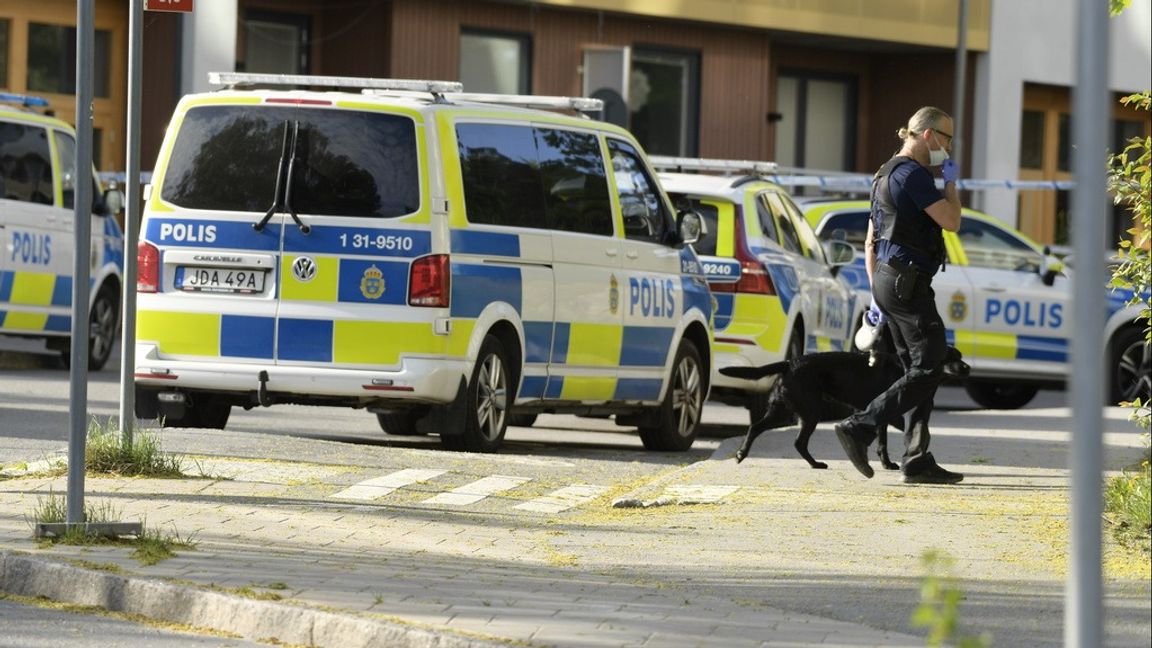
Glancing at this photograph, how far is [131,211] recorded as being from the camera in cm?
1047

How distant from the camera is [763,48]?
3278 cm

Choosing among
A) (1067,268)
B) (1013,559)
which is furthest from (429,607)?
(1067,268)

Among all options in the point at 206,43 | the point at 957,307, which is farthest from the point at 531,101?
the point at 206,43

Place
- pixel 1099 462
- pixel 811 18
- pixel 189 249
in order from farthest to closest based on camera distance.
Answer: pixel 811 18 → pixel 189 249 → pixel 1099 462

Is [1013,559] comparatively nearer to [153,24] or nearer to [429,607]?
[429,607]

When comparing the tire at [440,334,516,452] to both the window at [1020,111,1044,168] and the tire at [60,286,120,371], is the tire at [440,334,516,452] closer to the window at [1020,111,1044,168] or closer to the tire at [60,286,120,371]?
the tire at [60,286,120,371]

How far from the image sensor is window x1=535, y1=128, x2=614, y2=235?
13.2 meters

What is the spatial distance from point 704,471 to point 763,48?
21906mm

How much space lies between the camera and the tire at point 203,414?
511 inches

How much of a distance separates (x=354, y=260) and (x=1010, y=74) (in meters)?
24.6

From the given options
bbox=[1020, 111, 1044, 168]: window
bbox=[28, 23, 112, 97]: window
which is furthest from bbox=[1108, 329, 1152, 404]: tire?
bbox=[1020, 111, 1044, 168]: window

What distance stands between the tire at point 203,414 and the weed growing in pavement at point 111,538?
4070 mm

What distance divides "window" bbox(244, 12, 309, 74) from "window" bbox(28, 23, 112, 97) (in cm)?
216

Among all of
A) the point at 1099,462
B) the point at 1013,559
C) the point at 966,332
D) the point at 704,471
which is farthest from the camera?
the point at 966,332
